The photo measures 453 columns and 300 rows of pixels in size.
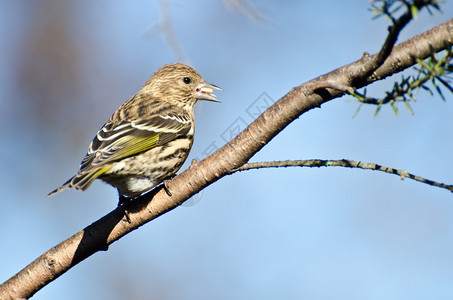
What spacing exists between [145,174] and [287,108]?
164 cm

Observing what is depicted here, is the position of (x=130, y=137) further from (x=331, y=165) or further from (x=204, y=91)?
(x=331, y=165)

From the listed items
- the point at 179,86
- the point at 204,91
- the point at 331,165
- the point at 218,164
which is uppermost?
the point at 179,86

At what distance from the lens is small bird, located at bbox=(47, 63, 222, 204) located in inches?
148

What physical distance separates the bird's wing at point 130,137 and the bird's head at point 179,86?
456 millimetres

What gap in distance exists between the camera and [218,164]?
284 centimetres

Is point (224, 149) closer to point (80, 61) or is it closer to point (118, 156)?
point (118, 156)

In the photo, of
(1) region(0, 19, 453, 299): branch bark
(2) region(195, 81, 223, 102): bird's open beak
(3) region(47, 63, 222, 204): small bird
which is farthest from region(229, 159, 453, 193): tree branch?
(2) region(195, 81, 223, 102): bird's open beak

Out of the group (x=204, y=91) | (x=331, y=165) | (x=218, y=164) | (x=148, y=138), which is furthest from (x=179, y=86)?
(x=331, y=165)

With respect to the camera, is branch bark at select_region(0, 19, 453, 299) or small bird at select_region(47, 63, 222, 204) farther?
small bird at select_region(47, 63, 222, 204)

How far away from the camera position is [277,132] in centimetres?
265

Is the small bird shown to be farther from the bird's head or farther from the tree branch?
the tree branch

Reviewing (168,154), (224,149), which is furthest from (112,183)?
(224,149)

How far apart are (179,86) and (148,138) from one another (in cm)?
109

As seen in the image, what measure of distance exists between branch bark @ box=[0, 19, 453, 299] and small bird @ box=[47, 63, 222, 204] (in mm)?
356
